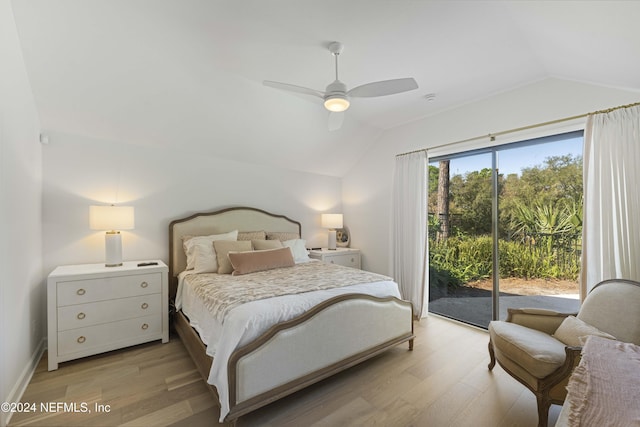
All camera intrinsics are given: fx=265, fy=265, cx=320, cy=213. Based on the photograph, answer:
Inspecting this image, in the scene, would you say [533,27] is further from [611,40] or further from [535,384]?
[535,384]

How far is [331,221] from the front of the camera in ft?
14.3

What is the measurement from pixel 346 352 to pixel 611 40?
9.11 ft

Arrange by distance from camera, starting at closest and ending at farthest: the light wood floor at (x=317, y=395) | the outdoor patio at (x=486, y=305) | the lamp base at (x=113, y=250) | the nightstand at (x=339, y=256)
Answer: the light wood floor at (x=317, y=395)
the lamp base at (x=113, y=250)
the outdoor patio at (x=486, y=305)
the nightstand at (x=339, y=256)

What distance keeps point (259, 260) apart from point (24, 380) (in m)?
1.94

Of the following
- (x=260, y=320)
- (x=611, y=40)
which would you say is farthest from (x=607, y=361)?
(x=611, y=40)

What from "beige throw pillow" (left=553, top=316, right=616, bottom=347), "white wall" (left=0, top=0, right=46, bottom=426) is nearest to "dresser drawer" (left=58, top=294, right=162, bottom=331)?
"white wall" (left=0, top=0, right=46, bottom=426)

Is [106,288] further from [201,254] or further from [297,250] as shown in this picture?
[297,250]

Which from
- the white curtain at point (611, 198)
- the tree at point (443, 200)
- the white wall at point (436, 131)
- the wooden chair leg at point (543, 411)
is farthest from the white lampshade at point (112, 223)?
the white curtain at point (611, 198)

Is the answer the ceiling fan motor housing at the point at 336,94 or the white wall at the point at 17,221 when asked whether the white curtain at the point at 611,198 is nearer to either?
the ceiling fan motor housing at the point at 336,94

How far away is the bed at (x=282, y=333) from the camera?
1.62 metres

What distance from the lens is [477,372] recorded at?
2.25 meters

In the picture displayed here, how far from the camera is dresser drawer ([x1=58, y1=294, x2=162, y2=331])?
2.27m

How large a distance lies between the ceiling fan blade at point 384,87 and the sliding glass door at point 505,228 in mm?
1766

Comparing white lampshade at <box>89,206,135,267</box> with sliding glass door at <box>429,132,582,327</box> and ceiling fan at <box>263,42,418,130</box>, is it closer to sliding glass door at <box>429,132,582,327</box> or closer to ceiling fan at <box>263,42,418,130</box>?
ceiling fan at <box>263,42,418,130</box>
